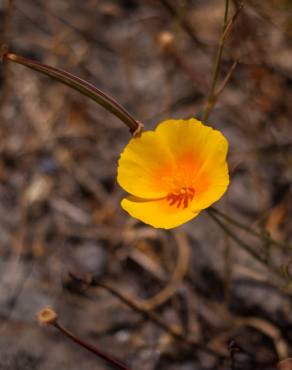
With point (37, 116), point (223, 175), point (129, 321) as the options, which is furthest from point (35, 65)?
point (37, 116)

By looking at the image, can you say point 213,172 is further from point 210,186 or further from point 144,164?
point 144,164

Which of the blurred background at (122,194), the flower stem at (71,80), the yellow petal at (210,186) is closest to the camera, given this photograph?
the flower stem at (71,80)

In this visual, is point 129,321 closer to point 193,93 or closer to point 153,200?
point 153,200

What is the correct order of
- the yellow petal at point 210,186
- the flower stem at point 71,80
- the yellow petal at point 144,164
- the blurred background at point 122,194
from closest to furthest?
the flower stem at point 71,80 → the yellow petal at point 210,186 → the yellow petal at point 144,164 → the blurred background at point 122,194

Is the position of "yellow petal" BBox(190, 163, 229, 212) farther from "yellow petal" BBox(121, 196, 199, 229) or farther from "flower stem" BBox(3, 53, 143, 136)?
"flower stem" BBox(3, 53, 143, 136)

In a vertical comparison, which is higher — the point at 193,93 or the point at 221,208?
the point at 193,93

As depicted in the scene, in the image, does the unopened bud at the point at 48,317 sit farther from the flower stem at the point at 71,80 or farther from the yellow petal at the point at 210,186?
the flower stem at the point at 71,80

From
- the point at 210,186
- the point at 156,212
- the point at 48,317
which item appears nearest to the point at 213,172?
the point at 210,186

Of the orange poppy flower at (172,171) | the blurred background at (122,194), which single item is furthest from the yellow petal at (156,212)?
the blurred background at (122,194)
